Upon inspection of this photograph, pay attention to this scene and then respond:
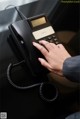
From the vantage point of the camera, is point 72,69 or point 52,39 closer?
point 72,69

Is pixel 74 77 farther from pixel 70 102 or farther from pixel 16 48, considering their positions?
pixel 16 48

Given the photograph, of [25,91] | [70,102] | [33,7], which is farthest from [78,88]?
[33,7]

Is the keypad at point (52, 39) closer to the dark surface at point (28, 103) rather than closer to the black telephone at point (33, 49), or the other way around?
the black telephone at point (33, 49)

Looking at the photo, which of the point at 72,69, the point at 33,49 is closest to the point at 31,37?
the point at 33,49

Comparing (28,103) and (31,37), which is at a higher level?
(31,37)

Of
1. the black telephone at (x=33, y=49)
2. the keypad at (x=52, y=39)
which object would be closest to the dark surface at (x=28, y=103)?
the black telephone at (x=33, y=49)

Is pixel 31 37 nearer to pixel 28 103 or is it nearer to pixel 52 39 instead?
pixel 52 39

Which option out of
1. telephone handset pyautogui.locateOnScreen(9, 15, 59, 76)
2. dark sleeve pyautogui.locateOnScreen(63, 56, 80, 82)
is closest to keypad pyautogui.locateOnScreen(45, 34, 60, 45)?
telephone handset pyautogui.locateOnScreen(9, 15, 59, 76)

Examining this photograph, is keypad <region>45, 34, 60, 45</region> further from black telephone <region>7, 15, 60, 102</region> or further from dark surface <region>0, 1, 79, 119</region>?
dark surface <region>0, 1, 79, 119</region>

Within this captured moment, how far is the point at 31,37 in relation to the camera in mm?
752

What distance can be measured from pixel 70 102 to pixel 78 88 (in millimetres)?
51

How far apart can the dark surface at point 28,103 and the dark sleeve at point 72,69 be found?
0.29 feet

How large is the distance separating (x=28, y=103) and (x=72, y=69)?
165 mm

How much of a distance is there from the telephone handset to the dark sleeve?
0.08 meters
